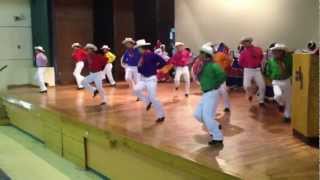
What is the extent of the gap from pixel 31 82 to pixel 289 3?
8.22 metres

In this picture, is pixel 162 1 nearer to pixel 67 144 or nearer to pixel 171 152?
pixel 67 144

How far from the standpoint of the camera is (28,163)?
8.50 metres

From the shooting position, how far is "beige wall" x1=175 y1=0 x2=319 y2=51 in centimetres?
1077

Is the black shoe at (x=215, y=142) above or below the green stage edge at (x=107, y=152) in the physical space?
above

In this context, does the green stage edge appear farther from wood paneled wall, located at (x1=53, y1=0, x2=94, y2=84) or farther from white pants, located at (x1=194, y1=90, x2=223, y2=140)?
wood paneled wall, located at (x1=53, y1=0, x2=94, y2=84)

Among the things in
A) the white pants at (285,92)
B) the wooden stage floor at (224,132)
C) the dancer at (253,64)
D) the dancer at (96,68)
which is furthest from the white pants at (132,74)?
the white pants at (285,92)

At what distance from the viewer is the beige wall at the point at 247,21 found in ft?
35.3

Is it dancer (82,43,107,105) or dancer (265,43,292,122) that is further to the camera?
dancer (82,43,107,105)

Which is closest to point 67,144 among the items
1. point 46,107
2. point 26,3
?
point 46,107

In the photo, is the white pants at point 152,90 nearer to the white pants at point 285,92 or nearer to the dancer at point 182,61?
the white pants at point 285,92

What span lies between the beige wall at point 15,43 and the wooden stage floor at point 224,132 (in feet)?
15.0

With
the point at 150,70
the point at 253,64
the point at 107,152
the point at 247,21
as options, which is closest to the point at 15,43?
the point at 247,21

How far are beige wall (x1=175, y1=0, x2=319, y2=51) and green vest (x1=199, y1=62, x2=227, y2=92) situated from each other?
5.29m

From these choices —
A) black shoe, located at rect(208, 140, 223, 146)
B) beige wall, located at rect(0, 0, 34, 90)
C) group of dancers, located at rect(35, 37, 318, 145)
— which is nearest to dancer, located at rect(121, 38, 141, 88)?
group of dancers, located at rect(35, 37, 318, 145)
